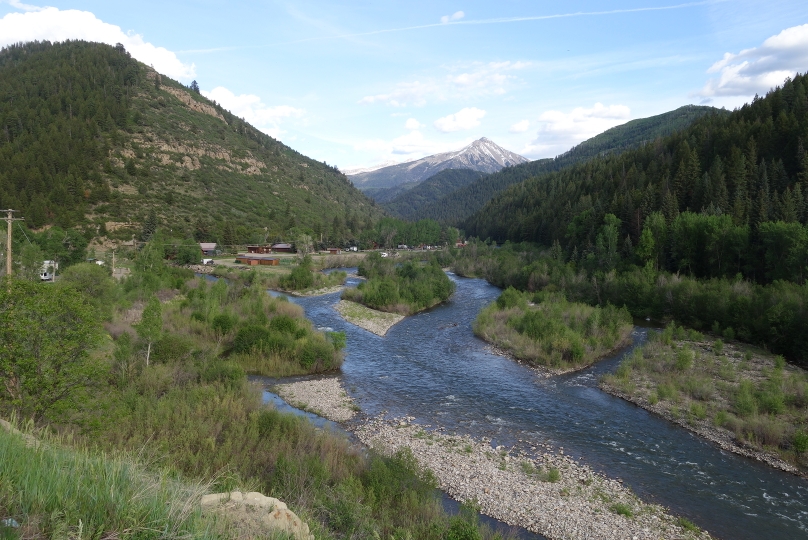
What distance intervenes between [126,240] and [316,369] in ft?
225

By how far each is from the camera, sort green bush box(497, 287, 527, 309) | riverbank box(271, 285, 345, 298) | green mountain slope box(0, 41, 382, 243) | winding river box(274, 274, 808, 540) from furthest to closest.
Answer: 1. green mountain slope box(0, 41, 382, 243)
2. riverbank box(271, 285, 345, 298)
3. green bush box(497, 287, 527, 309)
4. winding river box(274, 274, 808, 540)

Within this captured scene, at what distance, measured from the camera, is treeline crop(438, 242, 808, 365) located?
33250mm

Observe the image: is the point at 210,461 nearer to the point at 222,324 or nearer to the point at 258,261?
the point at 222,324

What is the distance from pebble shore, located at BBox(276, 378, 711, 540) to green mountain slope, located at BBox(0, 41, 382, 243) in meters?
81.6

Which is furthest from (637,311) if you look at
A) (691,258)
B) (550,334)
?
(550,334)

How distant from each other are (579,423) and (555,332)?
13075 mm

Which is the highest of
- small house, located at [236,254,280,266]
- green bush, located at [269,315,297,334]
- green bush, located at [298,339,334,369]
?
small house, located at [236,254,280,266]

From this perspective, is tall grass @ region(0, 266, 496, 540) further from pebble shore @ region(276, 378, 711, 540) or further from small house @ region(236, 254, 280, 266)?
small house @ region(236, 254, 280, 266)

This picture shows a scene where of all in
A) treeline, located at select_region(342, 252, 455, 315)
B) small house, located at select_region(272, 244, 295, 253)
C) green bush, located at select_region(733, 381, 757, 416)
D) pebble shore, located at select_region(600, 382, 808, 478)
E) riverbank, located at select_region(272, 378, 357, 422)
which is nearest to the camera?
pebble shore, located at select_region(600, 382, 808, 478)

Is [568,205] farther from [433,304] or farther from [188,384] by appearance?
[188,384]

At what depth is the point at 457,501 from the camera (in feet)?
52.6

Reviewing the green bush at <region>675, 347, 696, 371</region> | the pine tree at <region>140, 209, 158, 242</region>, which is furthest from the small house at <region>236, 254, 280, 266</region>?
the green bush at <region>675, 347, 696, 371</region>

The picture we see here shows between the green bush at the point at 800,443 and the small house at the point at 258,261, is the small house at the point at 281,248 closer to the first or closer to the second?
the small house at the point at 258,261

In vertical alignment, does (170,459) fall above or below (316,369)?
above
